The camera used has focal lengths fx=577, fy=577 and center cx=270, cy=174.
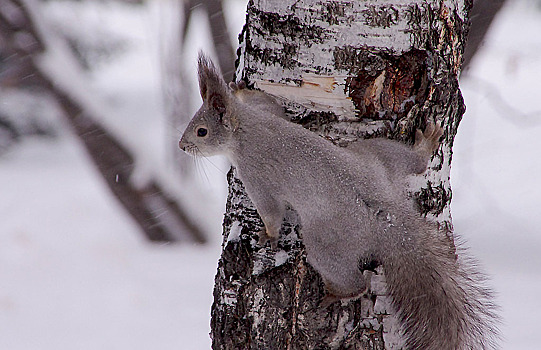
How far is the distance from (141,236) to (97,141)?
1.14 metres

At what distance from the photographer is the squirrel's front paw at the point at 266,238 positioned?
1.42 metres

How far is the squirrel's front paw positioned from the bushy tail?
27 cm

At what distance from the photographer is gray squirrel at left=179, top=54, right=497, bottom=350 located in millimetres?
1339

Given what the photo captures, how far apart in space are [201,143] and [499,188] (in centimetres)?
495

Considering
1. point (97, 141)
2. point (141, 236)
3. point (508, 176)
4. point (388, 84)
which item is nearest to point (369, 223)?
point (388, 84)

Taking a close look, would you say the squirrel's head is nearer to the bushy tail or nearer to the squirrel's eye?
the squirrel's eye

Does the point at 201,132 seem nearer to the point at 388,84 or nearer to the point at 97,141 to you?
the point at 388,84

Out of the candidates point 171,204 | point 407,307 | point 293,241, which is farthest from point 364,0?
point 171,204

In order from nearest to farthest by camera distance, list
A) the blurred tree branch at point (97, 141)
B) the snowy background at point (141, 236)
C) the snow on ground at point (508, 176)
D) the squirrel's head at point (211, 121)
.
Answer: the squirrel's head at point (211, 121)
the snowy background at point (141, 236)
the snow on ground at point (508, 176)
the blurred tree branch at point (97, 141)

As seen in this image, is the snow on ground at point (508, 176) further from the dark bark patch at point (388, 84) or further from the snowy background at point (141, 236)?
the dark bark patch at point (388, 84)

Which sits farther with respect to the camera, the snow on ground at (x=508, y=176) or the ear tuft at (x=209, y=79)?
the snow on ground at (x=508, y=176)

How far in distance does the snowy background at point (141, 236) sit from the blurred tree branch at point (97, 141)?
17cm

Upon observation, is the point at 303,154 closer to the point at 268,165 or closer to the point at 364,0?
the point at 268,165

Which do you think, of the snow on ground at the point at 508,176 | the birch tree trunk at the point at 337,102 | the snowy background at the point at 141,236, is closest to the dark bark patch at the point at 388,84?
the birch tree trunk at the point at 337,102
